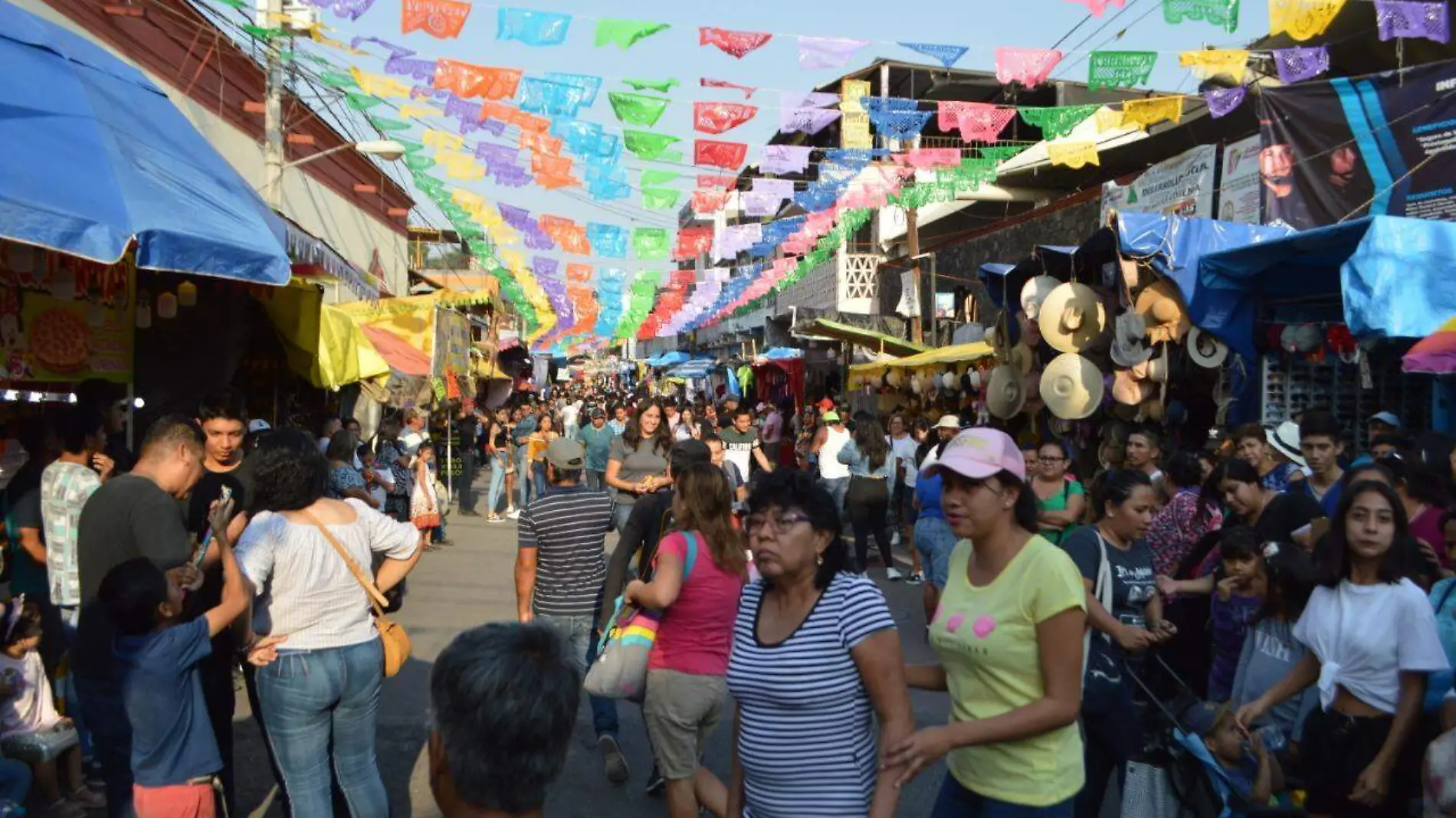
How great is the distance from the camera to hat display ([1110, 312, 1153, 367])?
9766 mm

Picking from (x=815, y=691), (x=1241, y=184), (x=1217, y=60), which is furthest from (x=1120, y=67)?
(x=815, y=691)

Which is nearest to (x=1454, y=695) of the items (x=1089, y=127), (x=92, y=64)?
(x=92, y=64)

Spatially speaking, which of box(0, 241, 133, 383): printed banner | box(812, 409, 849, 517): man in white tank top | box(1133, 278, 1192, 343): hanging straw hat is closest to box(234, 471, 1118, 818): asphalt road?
box(812, 409, 849, 517): man in white tank top

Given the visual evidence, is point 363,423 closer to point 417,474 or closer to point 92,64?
point 417,474

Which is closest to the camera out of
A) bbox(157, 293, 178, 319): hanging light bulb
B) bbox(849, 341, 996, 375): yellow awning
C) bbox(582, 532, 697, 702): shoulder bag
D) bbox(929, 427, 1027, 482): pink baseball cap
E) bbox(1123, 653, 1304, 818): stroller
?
bbox(929, 427, 1027, 482): pink baseball cap

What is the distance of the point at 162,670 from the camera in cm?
360

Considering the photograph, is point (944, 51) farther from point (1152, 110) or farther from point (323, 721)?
point (323, 721)

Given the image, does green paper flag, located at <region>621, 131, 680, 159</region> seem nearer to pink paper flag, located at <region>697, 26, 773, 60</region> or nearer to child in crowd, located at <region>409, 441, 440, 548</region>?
pink paper flag, located at <region>697, 26, 773, 60</region>

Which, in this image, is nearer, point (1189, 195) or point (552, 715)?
point (552, 715)

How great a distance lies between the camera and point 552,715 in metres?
2.08

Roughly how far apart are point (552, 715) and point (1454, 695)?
3025 millimetres

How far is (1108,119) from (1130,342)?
3.59 meters

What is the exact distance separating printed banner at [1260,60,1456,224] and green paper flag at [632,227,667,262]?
965 centimetres

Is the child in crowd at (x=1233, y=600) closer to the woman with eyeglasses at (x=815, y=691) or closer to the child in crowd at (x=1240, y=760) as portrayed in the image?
the child in crowd at (x=1240, y=760)
